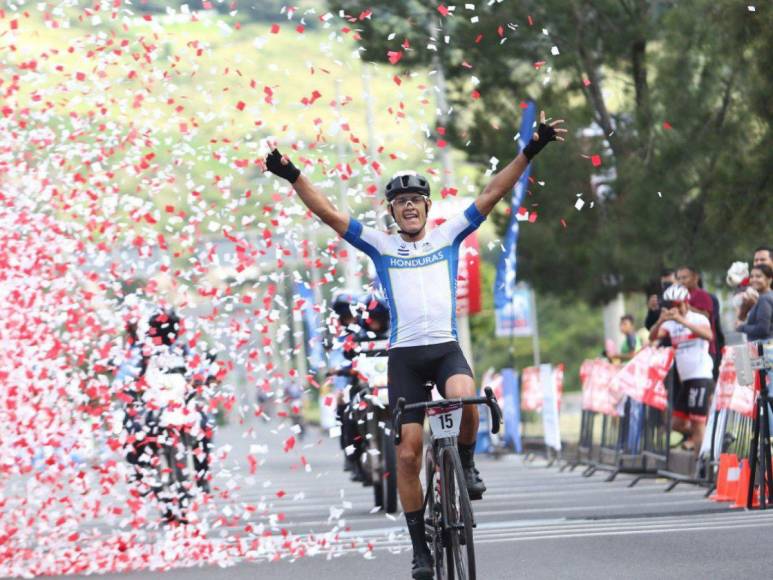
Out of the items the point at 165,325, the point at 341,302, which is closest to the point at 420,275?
the point at 165,325

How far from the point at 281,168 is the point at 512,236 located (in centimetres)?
1390

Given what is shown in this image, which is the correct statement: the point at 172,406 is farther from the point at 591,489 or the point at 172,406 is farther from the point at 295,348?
the point at 591,489

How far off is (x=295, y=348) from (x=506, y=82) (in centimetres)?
1423

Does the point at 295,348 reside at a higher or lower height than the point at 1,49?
lower

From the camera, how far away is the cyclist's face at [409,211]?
8.73 m

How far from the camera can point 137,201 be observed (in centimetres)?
1242

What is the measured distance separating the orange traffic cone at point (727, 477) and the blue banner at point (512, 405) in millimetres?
11821

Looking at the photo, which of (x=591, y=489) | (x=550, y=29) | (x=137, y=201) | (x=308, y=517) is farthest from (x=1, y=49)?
(x=550, y=29)

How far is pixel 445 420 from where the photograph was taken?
8109 mm

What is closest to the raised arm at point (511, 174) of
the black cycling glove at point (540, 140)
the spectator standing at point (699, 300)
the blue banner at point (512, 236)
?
the black cycling glove at point (540, 140)

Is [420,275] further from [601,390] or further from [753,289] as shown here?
[601,390]

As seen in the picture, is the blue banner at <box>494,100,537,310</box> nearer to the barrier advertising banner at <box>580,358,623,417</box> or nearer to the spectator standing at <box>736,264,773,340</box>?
the barrier advertising banner at <box>580,358,623,417</box>

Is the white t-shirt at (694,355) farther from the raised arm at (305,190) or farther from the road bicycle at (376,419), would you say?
the raised arm at (305,190)

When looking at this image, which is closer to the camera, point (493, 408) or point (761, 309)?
point (493, 408)
